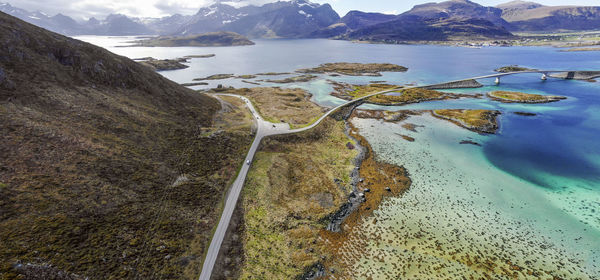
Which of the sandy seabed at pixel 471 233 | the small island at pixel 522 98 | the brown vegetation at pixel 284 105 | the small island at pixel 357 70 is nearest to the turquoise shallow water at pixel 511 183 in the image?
the sandy seabed at pixel 471 233

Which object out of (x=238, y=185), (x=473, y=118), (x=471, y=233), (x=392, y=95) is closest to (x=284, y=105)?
(x=392, y=95)

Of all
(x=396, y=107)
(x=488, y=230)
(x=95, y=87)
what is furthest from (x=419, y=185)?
(x=95, y=87)

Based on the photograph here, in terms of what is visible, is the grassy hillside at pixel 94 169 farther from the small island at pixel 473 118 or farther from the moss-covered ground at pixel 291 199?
the small island at pixel 473 118

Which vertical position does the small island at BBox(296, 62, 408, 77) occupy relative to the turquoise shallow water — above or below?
above

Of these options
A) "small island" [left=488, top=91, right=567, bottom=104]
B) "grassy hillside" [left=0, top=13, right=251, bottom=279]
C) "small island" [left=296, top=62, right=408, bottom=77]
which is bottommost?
"grassy hillside" [left=0, top=13, right=251, bottom=279]

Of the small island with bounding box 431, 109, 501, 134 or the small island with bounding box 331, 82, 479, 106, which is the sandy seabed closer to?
the small island with bounding box 431, 109, 501, 134

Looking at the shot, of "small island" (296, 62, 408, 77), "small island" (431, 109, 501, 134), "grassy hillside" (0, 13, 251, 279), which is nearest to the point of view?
"grassy hillside" (0, 13, 251, 279)

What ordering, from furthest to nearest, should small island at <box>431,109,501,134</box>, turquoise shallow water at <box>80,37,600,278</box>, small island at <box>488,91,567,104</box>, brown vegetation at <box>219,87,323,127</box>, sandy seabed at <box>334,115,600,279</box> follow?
small island at <box>488,91,567,104</box>
brown vegetation at <box>219,87,323,127</box>
small island at <box>431,109,501,134</box>
turquoise shallow water at <box>80,37,600,278</box>
sandy seabed at <box>334,115,600,279</box>

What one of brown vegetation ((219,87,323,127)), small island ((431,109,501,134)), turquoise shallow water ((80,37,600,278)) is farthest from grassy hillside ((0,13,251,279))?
small island ((431,109,501,134))
